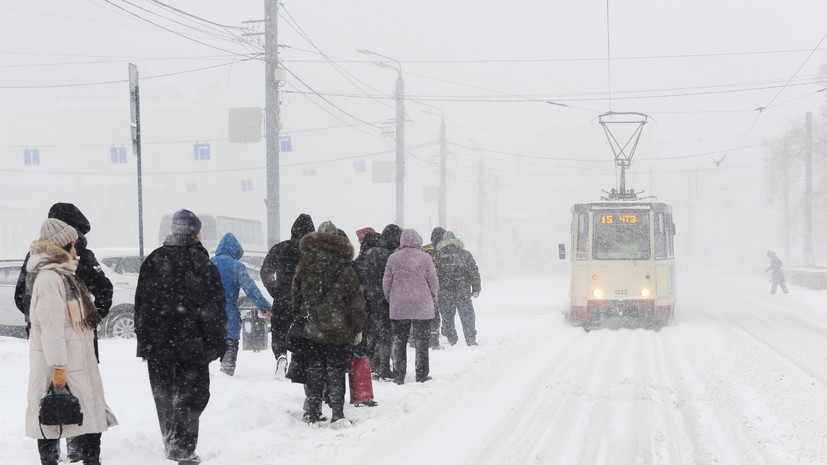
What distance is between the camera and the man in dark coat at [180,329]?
18.1 ft

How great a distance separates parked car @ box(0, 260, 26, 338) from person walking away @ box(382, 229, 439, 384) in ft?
22.6

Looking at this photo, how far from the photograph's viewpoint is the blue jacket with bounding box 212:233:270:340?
859 centimetres

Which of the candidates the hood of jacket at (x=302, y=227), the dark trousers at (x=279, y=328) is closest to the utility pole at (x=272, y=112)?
the dark trousers at (x=279, y=328)

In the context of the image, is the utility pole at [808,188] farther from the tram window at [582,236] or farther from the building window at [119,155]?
the building window at [119,155]

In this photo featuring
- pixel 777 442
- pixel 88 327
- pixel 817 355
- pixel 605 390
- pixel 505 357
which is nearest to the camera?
pixel 88 327

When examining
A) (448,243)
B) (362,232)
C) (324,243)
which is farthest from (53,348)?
(448,243)

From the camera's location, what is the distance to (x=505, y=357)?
1150cm

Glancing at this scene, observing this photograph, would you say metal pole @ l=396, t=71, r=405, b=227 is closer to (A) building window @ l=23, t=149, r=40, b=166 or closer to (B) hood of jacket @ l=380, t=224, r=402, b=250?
(B) hood of jacket @ l=380, t=224, r=402, b=250

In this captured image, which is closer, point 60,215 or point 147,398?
point 60,215

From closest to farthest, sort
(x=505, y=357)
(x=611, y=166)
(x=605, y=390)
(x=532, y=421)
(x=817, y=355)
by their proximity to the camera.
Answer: (x=532, y=421), (x=605, y=390), (x=505, y=357), (x=817, y=355), (x=611, y=166)

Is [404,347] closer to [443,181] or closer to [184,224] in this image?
[184,224]

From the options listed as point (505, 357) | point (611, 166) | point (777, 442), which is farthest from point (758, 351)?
point (611, 166)

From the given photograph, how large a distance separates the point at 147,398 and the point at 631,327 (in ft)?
40.1

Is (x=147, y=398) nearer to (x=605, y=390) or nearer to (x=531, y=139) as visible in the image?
(x=605, y=390)
